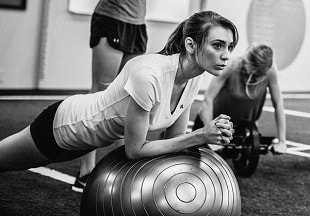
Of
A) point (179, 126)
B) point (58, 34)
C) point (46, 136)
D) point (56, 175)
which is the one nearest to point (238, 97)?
point (56, 175)

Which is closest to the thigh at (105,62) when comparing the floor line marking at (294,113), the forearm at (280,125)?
the forearm at (280,125)

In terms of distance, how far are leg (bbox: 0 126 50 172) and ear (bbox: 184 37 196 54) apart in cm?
74

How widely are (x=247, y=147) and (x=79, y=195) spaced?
1.15m

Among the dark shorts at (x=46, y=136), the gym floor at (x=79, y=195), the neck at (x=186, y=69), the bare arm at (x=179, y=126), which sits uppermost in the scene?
the neck at (x=186, y=69)

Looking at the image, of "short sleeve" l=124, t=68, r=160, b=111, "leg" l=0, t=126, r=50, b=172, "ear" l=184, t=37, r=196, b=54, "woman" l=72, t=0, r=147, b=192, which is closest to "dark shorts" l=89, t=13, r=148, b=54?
"woman" l=72, t=0, r=147, b=192

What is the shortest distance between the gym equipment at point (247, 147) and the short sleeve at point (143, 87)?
5.34 ft

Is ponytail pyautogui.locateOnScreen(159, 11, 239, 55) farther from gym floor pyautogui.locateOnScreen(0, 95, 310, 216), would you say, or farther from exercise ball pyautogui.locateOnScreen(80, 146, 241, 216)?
gym floor pyautogui.locateOnScreen(0, 95, 310, 216)

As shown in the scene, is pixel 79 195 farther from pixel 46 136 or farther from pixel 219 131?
pixel 219 131

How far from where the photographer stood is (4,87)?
6488 mm

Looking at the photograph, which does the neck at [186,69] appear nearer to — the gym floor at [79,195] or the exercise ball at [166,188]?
the exercise ball at [166,188]

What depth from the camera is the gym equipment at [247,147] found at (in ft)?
12.5

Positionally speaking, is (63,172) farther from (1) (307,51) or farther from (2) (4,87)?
(1) (307,51)

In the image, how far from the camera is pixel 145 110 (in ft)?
7.59

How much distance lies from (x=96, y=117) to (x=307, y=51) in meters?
6.80
